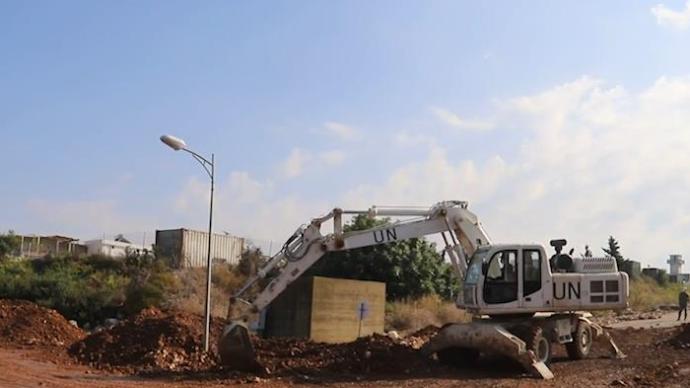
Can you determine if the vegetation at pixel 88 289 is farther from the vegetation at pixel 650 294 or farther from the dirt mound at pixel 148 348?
the vegetation at pixel 650 294

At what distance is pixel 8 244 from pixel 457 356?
40.3 metres

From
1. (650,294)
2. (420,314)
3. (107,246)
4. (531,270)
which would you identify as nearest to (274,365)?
(531,270)

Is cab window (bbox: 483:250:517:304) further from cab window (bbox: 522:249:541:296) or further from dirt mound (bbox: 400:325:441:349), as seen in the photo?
dirt mound (bbox: 400:325:441:349)

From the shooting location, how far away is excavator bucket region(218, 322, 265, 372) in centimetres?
1898

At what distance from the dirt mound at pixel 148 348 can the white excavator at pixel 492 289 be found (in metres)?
1.87

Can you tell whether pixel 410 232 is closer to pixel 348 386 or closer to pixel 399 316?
pixel 348 386

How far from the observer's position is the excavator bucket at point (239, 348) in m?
19.0

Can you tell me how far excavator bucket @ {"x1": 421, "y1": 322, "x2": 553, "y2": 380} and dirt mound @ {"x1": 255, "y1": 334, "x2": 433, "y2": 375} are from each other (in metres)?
0.81

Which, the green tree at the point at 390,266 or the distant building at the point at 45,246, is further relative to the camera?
the distant building at the point at 45,246

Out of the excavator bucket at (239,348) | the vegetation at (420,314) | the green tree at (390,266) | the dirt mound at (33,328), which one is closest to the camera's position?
the excavator bucket at (239,348)

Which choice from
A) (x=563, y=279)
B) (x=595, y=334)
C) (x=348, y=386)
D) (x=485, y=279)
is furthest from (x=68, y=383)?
(x=595, y=334)

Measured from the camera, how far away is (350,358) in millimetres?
20875

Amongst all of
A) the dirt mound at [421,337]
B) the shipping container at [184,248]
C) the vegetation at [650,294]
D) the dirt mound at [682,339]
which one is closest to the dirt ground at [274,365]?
the dirt mound at [682,339]

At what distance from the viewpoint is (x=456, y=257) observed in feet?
78.1
